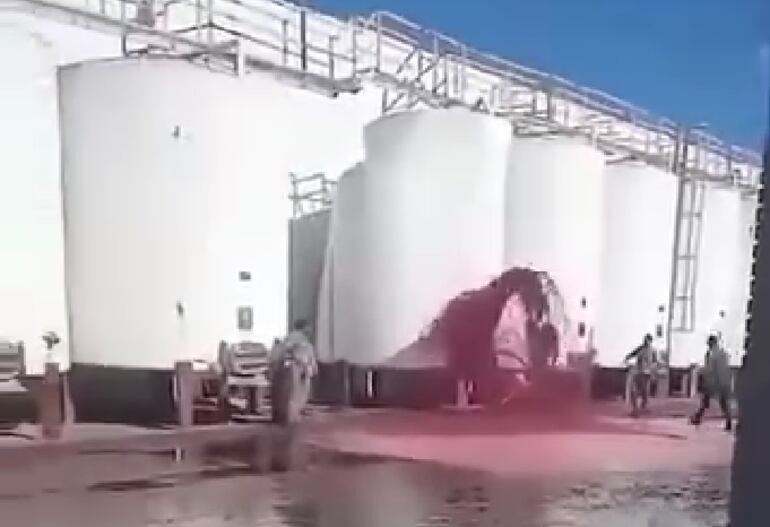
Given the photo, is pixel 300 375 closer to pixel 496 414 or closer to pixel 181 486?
pixel 496 414

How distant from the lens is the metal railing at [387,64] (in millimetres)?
1251

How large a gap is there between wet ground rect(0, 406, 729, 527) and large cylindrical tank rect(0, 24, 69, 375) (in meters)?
0.26

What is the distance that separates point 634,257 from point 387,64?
532mm

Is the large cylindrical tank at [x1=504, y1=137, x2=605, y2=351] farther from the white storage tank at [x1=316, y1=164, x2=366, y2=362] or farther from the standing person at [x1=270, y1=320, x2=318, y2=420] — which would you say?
the standing person at [x1=270, y1=320, x2=318, y2=420]

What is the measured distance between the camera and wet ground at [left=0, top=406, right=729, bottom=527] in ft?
4.94

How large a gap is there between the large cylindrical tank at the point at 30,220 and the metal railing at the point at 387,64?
0.62ft

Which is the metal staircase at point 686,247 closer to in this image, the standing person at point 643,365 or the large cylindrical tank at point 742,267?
the standing person at point 643,365

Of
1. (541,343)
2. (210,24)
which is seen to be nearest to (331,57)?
(210,24)

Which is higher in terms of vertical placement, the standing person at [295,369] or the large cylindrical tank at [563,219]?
the large cylindrical tank at [563,219]

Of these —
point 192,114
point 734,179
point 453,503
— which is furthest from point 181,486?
point 734,179

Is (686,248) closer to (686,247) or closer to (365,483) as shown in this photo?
(686,247)

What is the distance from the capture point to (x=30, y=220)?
1350 millimetres

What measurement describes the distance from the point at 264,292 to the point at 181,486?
69 cm

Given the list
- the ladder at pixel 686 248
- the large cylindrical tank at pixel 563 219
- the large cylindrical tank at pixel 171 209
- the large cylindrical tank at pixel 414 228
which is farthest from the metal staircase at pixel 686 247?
the large cylindrical tank at pixel 171 209
